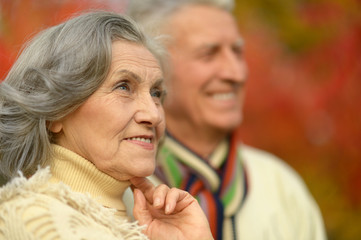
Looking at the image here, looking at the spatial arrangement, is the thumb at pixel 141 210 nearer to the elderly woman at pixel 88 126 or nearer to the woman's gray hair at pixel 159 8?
the elderly woman at pixel 88 126

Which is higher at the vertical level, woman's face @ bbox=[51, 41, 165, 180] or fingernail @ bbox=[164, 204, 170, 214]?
woman's face @ bbox=[51, 41, 165, 180]

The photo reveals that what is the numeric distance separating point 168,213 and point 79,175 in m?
0.33

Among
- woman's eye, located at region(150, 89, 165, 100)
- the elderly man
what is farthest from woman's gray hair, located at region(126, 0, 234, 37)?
woman's eye, located at region(150, 89, 165, 100)

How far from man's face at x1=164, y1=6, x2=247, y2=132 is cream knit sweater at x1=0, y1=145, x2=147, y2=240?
1.23 metres

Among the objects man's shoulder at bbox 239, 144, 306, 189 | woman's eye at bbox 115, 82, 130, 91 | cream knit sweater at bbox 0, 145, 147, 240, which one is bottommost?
man's shoulder at bbox 239, 144, 306, 189

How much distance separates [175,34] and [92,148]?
1470 millimetres

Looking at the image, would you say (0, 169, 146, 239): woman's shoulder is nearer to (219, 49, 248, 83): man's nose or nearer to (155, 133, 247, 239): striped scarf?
(155, 133, 247, 239): striped scarf

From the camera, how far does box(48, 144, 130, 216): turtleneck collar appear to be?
6.52 ft

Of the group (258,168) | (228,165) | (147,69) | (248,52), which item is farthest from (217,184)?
(248,52)

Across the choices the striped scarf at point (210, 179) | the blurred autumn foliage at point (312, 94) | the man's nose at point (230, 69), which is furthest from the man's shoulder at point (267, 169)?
the blurred autumn foliage at point (312, 94)

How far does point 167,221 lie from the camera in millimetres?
2143

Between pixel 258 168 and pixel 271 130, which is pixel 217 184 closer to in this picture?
pixel 258 168

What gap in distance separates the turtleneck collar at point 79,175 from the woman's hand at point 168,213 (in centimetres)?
14

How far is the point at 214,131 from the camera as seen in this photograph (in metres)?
3.29
